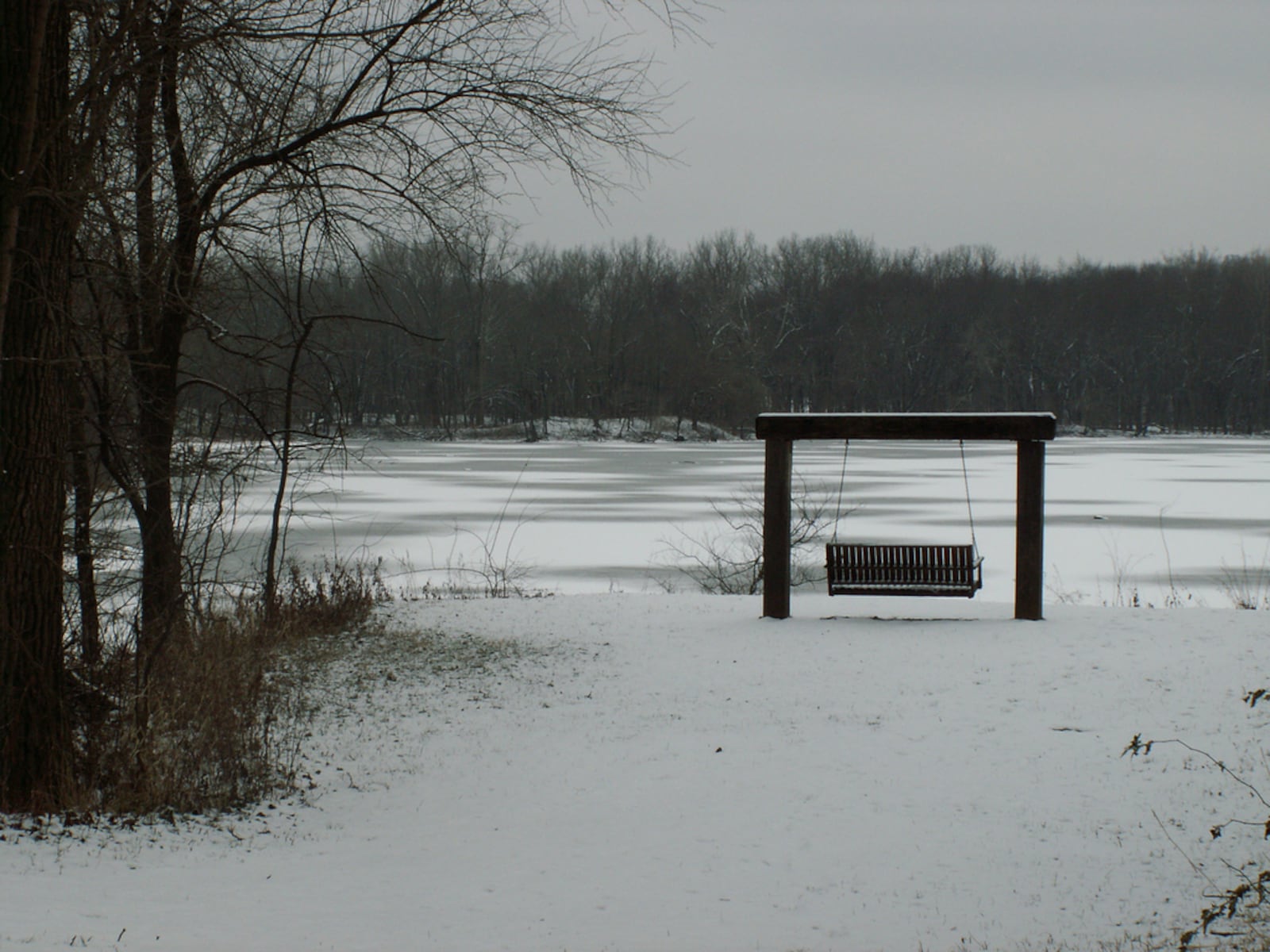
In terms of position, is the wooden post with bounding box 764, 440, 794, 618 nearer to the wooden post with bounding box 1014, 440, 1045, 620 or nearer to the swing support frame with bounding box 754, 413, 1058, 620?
the swing support frame with bounding box 754, 413, 1058, 620

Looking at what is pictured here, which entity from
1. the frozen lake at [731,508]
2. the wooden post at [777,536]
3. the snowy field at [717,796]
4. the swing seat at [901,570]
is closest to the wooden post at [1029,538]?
the snowy field at [717,796]

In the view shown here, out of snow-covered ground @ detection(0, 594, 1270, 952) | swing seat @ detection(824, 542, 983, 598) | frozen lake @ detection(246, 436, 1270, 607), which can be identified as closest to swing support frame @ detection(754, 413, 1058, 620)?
swing seat @ detection(824, 542, 983, 598)

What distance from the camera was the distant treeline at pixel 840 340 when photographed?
239ft

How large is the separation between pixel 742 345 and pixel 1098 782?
77215 mm

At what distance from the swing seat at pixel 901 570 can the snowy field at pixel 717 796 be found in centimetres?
41

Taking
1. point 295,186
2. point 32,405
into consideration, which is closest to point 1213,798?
point 32,405

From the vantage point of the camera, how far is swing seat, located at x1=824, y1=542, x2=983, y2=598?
9.95 meters

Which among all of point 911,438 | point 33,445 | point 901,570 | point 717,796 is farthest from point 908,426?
point 33,445

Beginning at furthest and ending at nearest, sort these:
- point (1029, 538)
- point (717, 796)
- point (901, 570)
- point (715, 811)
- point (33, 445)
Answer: point (1029, 538) → point (901, 570) → point (717, 796) → point (715, 811) → point (33, 445)

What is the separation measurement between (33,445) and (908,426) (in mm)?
7134

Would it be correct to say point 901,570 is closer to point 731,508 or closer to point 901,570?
point 901,570

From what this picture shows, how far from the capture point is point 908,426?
10672mm

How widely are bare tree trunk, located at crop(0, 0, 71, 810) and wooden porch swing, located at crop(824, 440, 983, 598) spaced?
5.96 m

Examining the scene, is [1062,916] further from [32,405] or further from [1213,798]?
[32,405]
